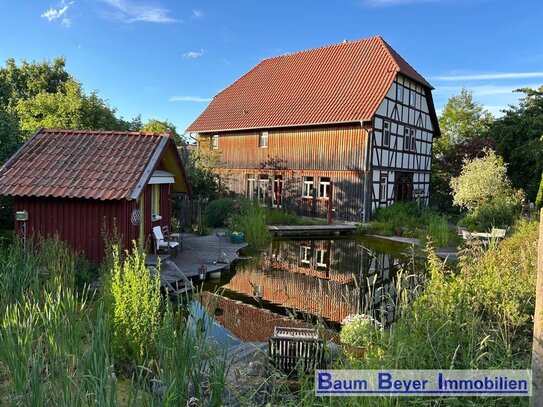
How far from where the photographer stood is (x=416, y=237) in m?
15.2

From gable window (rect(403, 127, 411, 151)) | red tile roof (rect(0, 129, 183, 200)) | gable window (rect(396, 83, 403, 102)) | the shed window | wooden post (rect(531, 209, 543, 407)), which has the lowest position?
wooden post (rect(531, 209, 543, 407))

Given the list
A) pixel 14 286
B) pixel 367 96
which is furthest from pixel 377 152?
pixel 14 286

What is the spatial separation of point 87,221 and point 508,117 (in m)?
24.7

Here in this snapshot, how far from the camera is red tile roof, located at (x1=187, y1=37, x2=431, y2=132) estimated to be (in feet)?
61.8

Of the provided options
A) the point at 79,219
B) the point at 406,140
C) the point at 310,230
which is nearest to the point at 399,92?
the point at 406,140

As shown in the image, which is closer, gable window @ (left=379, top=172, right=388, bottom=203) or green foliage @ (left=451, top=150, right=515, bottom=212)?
green foliage @ (left=451, top=150, right=515, bottom=212)

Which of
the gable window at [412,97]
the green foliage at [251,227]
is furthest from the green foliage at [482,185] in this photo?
the green foliage at [251,227]

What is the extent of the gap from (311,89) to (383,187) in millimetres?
6133

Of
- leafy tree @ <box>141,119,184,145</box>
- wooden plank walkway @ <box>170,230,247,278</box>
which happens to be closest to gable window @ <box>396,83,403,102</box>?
wooden plank walkway @ <box>170,230,247,278</box>

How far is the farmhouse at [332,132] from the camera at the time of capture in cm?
1856

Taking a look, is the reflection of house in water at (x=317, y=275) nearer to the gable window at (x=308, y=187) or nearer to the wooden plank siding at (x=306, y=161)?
the wooden plank siding at (x=306, y=161)

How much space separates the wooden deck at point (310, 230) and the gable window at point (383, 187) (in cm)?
297

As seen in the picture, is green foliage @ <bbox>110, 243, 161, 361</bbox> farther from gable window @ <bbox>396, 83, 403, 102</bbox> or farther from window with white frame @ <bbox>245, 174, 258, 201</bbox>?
window with white frame @ <bbox>245, 174, 258, 201</bbox>

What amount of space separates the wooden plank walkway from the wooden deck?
2.56 metres
